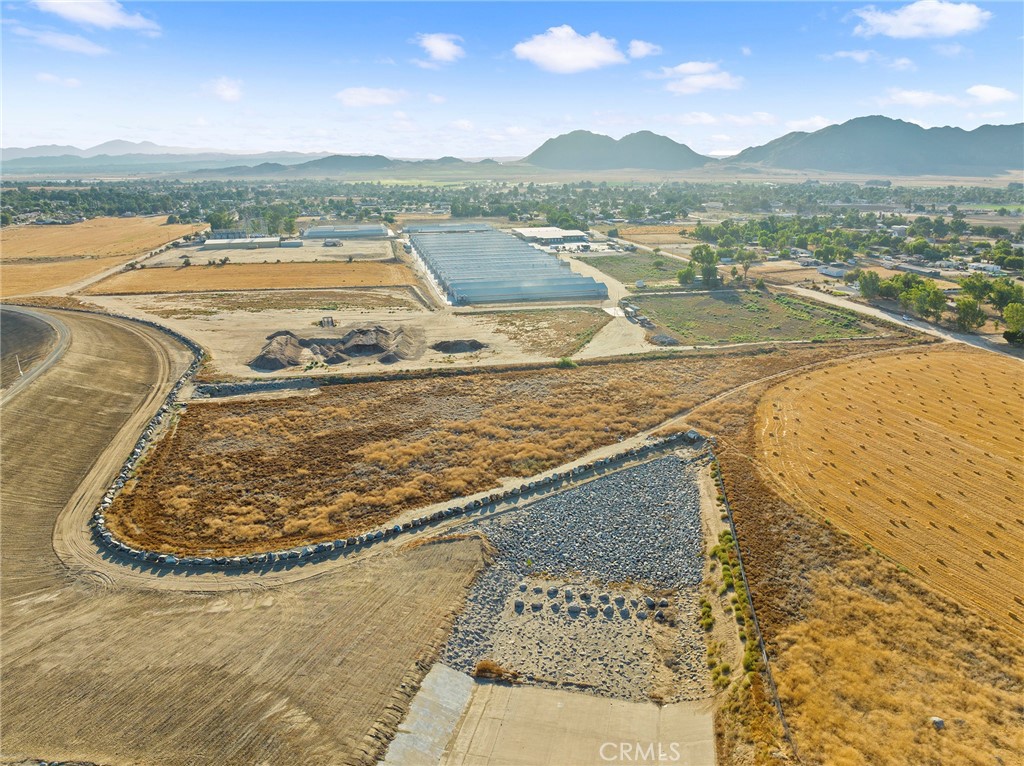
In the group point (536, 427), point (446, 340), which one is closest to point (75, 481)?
point (536, 427)

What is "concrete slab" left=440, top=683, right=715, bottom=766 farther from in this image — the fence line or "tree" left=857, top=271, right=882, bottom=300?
"tree" left=857, top=271, right=882, bottom=300

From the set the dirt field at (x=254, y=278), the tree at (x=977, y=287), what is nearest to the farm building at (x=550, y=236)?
the dirt field at (x=254, y=278)

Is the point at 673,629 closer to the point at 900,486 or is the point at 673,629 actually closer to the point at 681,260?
the point at 900,486

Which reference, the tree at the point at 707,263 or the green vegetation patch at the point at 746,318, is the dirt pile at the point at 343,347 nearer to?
the green vegetation patch at the point at 746,318

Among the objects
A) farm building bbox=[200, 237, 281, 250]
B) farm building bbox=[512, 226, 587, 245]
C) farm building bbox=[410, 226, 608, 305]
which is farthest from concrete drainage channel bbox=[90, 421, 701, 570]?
farm building bbox=[512, 226, 587, 245]

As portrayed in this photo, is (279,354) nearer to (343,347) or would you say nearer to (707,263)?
(343,347)
